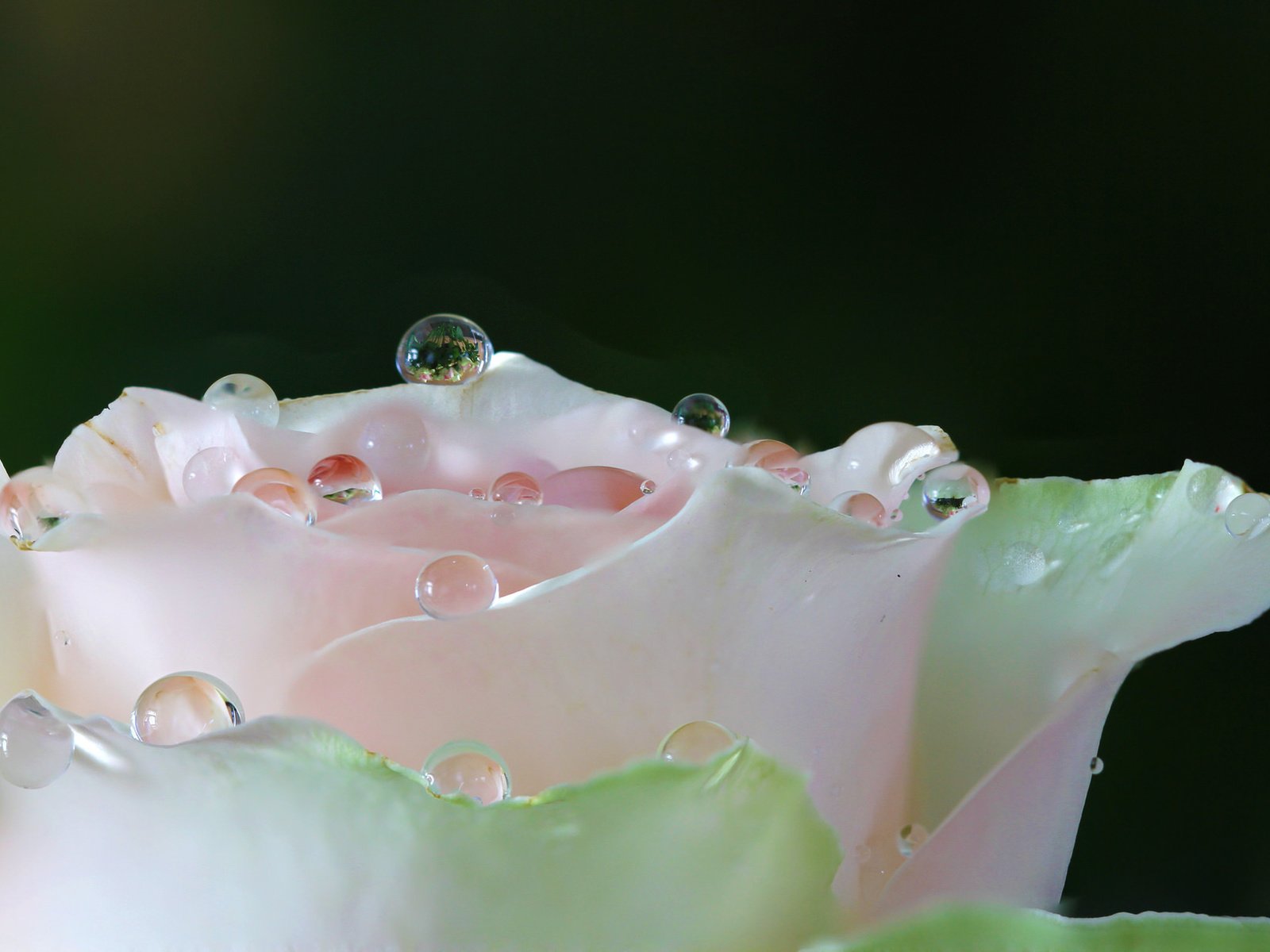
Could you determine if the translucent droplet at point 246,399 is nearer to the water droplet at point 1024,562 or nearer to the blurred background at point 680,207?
the water droplet at point 1024,562

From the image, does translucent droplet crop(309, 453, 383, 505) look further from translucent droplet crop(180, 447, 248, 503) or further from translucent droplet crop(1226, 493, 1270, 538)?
translucent droplet crop(1226, 493, 1270, 538)

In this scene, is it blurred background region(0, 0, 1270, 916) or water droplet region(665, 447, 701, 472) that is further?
blurred background region(0, 0, 1270, 916)

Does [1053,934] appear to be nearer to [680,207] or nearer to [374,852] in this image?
[374,852]

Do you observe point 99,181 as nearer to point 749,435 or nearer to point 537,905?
point 749,435

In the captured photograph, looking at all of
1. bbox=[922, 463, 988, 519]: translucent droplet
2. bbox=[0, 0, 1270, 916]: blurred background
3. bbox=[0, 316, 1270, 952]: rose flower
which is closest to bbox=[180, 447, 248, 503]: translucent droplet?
bbox=[0, 316, 1270, 952]: rose flower

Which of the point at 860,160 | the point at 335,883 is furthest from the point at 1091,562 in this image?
the point at 860,160

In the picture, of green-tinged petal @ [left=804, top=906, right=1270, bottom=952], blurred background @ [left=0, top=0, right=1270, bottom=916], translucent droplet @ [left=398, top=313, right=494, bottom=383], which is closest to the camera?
green-tinged petal @ [left=804, top=906, right=1270, bottom=952]

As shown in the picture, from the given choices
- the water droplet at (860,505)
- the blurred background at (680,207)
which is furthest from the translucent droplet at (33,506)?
the blurred background at (680,207)

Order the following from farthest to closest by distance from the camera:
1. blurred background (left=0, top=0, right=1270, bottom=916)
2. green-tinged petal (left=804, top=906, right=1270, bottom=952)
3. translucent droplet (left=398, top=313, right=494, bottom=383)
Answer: blurred background (left=0, top=0, right=1270, bottom=916)
translucent droplet (left=398, top=313, right=494, bottom=383)
green-tinged petal (left=804, top=906, right=1270, bottom=952)
